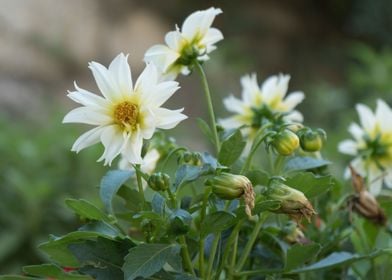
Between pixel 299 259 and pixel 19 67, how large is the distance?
357cm

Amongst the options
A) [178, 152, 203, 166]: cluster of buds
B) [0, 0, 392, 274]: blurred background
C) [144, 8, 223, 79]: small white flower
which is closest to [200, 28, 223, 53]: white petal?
[144, 8, 223, 79]: small white flower

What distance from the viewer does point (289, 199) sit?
1.49 ft

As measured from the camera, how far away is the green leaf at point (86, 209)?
0.47m

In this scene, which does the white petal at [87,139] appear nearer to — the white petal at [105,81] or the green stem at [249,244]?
the white petal at [105,81]

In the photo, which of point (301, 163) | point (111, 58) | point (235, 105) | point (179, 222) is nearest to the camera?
point (179, 222)

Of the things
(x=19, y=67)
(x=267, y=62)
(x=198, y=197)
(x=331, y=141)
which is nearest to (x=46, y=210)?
(x=331, y=141)

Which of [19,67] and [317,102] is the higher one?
[19,67]

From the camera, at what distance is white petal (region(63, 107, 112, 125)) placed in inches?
18.2

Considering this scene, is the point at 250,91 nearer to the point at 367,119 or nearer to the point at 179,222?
the point at 367,119

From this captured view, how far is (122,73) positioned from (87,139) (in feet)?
0.15

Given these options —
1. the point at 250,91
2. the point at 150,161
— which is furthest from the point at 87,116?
the point at 250,91

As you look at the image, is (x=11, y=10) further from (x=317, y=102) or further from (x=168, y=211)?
(x=168, y=211)

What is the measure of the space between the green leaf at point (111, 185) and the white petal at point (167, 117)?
0.25 ft

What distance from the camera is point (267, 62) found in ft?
15.4
